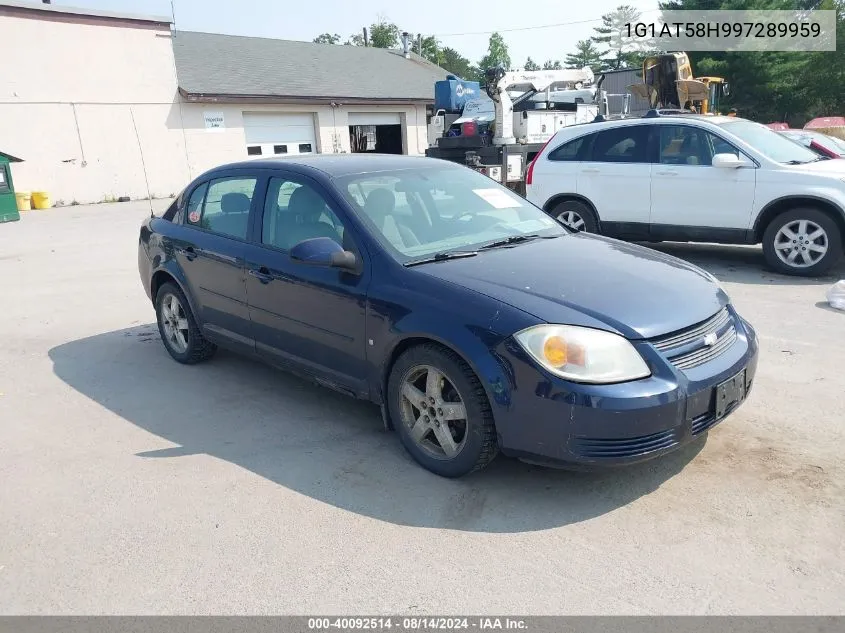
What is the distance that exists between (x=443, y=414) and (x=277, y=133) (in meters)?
24.0

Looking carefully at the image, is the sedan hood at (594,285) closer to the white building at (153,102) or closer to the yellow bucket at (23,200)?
the white building at (153,102)

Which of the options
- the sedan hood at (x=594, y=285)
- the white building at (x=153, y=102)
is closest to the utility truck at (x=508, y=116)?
the white building at (x=153, y=102)

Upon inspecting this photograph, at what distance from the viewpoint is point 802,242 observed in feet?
24.9

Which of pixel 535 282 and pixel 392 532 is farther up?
pixel 535 282

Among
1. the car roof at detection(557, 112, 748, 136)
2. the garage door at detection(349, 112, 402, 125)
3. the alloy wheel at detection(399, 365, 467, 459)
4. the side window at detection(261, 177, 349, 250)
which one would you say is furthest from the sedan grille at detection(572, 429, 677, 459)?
the garage door at detection(349, 112, 402, 125)

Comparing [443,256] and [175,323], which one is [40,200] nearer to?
[175,323]

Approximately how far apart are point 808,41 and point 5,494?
144 feet

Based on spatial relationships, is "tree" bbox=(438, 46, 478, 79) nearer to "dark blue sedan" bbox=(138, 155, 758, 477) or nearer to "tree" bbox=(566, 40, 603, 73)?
"tree" bbox=(566, 40, 603, 73)

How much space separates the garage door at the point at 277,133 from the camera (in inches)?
988

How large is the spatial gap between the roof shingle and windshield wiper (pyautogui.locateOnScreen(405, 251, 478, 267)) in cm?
2167

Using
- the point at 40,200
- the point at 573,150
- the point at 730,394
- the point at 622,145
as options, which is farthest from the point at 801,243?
the point at 40,200

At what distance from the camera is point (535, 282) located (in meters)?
3.54

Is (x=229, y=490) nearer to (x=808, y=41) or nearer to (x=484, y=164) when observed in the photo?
(x=484, y=164)
